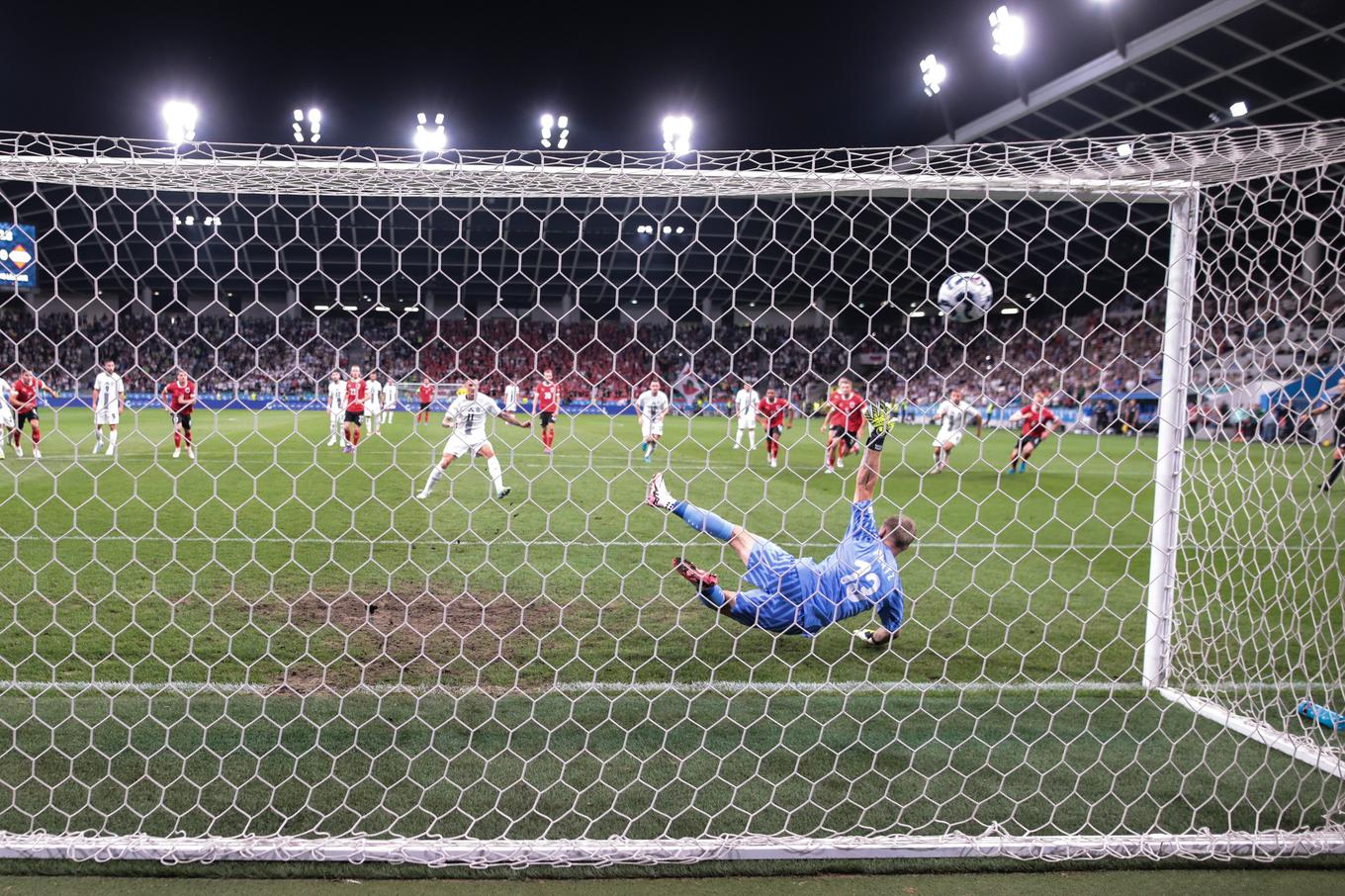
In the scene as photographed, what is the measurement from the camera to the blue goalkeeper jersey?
4.37m

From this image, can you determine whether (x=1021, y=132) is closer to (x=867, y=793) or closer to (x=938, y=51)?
(x=938, y=51)

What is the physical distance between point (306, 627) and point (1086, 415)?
32597mm

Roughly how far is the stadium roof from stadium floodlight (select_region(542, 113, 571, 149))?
1831 cm

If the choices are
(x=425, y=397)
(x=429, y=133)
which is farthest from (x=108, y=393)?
(x=429, y=133)

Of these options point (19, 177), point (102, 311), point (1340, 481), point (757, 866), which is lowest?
point (757, 866)

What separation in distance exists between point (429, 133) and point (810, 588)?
3798cm

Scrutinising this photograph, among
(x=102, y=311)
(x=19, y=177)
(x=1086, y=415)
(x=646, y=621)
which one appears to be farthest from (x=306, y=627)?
(x=102, y=311)

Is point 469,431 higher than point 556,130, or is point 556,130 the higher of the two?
point 556,130

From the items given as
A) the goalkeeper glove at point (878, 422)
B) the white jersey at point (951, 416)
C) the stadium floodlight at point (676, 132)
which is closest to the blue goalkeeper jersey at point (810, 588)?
the goalkeeper glove at point (878, 422)

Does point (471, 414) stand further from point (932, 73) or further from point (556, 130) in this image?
point (556, 130)

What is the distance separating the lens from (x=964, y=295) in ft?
19.4

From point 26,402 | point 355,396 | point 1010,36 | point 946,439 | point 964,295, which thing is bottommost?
point 946,439

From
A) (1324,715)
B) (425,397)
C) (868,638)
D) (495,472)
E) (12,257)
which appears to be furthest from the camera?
(425,397)

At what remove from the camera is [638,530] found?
30.7 feet
